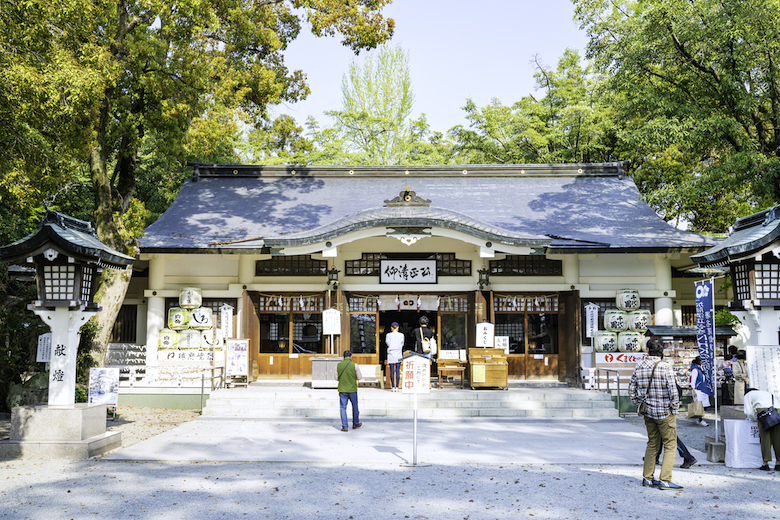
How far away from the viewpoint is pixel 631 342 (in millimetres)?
14203

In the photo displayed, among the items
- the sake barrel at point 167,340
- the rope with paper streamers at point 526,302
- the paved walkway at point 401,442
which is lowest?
the paved walkway at point 401,442

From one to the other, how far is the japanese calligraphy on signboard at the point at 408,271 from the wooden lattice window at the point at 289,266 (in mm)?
1603

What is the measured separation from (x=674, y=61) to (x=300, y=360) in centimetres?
1176

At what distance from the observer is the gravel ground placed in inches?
241

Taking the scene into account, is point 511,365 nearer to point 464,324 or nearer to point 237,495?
point 464,324

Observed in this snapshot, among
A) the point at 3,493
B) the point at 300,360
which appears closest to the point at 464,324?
the point at 300,360

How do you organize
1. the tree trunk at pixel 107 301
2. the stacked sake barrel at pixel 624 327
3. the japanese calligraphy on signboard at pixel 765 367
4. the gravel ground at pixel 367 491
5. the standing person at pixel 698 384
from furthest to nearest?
the stacked sake barrel at pixel 624 327
the tree trunk at pixel 107 301
the standing person at pixel 698 384
the japanese calligraphy on signboard at pixel 765 367
the gravel ground at pixel 367 491

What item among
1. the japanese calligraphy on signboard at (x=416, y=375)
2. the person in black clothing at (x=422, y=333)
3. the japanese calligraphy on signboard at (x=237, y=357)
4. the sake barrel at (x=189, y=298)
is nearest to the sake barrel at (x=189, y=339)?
the sake barrel at (x=189, y=298)

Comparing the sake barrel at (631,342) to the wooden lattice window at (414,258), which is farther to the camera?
the wooden lattice window at (414,258)

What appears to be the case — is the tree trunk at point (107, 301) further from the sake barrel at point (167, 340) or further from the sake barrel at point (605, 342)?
the sake barrel at point (605, 342)

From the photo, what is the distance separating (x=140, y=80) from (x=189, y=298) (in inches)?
207

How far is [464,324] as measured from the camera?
15633 millimetres

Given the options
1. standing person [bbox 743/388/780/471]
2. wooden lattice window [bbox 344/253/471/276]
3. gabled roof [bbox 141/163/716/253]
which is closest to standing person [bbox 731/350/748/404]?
standing person [bbox 743/388/780/471]

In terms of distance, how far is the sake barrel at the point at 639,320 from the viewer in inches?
563
